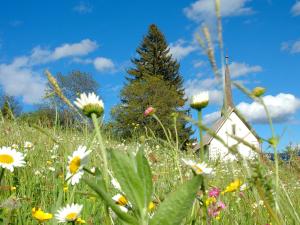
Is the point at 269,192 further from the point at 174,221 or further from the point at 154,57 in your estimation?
the point at 154,57

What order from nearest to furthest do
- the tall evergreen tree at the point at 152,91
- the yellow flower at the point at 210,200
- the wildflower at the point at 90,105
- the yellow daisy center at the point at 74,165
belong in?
1. the wildflower at the point at 90,105
2. the yellow daisy center at the point at 74,165
3. the yellow flower at the point at 210,200
4. the tall evergreen tree at the point at 152,91

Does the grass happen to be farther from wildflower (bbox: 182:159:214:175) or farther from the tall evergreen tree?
the tall evergreen tree

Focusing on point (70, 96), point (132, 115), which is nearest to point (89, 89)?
point (70, 96)

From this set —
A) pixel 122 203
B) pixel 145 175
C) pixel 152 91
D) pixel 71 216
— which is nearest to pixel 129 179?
pixel 145 175

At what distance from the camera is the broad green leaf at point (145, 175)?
676mm

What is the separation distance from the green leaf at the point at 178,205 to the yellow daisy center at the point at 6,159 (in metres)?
0.98

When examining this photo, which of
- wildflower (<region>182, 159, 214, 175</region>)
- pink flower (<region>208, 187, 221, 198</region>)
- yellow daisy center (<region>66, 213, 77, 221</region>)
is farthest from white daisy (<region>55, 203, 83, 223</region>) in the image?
pink flower (<region>208, 187, 221, 198</region>)

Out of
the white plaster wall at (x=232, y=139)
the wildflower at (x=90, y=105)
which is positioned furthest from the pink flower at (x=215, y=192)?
the wildflower at (x=90, y=105)

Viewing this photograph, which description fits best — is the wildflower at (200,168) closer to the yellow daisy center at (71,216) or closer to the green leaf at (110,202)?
the green leaf at (110,202)

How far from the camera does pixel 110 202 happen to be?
63 centimetres

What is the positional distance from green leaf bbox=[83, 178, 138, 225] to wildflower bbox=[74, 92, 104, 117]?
6.7 inches

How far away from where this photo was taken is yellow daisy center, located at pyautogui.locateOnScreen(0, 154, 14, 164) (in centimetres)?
150

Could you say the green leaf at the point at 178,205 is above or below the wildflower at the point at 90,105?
below

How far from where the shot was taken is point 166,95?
3253cm
